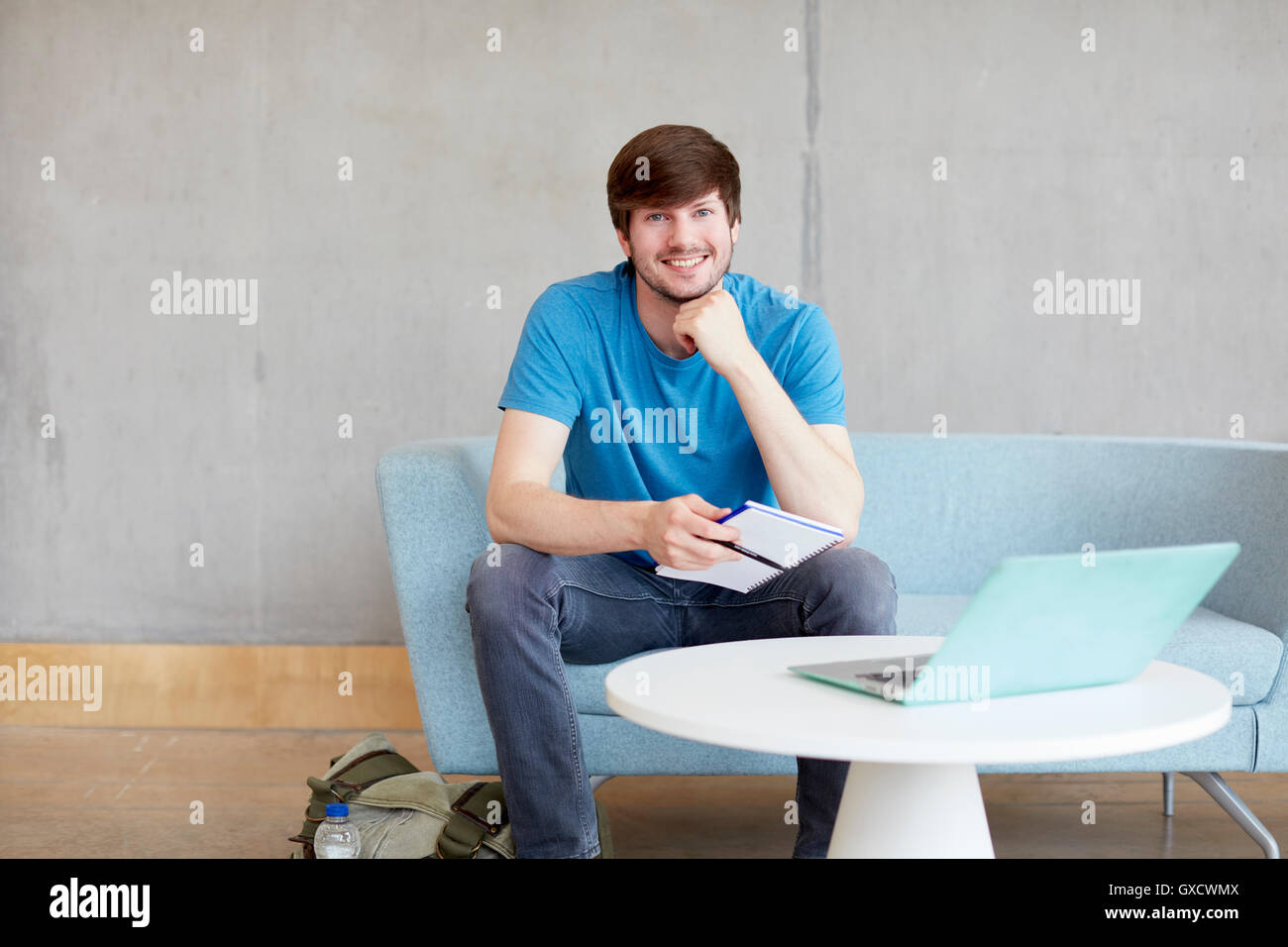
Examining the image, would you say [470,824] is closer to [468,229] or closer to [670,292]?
[670,292]

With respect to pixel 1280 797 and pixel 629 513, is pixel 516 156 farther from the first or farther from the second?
pixel 1280 797

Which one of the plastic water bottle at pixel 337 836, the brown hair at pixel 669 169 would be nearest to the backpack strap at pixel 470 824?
the plastic water bottle at pixel 337 836

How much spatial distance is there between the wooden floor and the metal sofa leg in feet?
0.43

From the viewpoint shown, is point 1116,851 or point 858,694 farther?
point 1116,851

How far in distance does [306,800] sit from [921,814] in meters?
1.61

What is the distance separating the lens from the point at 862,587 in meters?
1.70

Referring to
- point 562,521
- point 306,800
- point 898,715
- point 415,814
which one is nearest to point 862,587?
point 562,521

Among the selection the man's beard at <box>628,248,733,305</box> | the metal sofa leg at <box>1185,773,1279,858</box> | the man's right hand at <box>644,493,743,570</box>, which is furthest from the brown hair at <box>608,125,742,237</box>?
the metal sofa leg at <box>1185,773,1279,858</box>

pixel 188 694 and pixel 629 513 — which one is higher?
pixel 629 513

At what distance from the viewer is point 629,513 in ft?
5.46

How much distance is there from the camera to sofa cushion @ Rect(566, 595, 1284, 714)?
2.00 m

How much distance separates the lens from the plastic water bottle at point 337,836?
189 centimetres

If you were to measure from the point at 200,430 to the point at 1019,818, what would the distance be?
217cm
